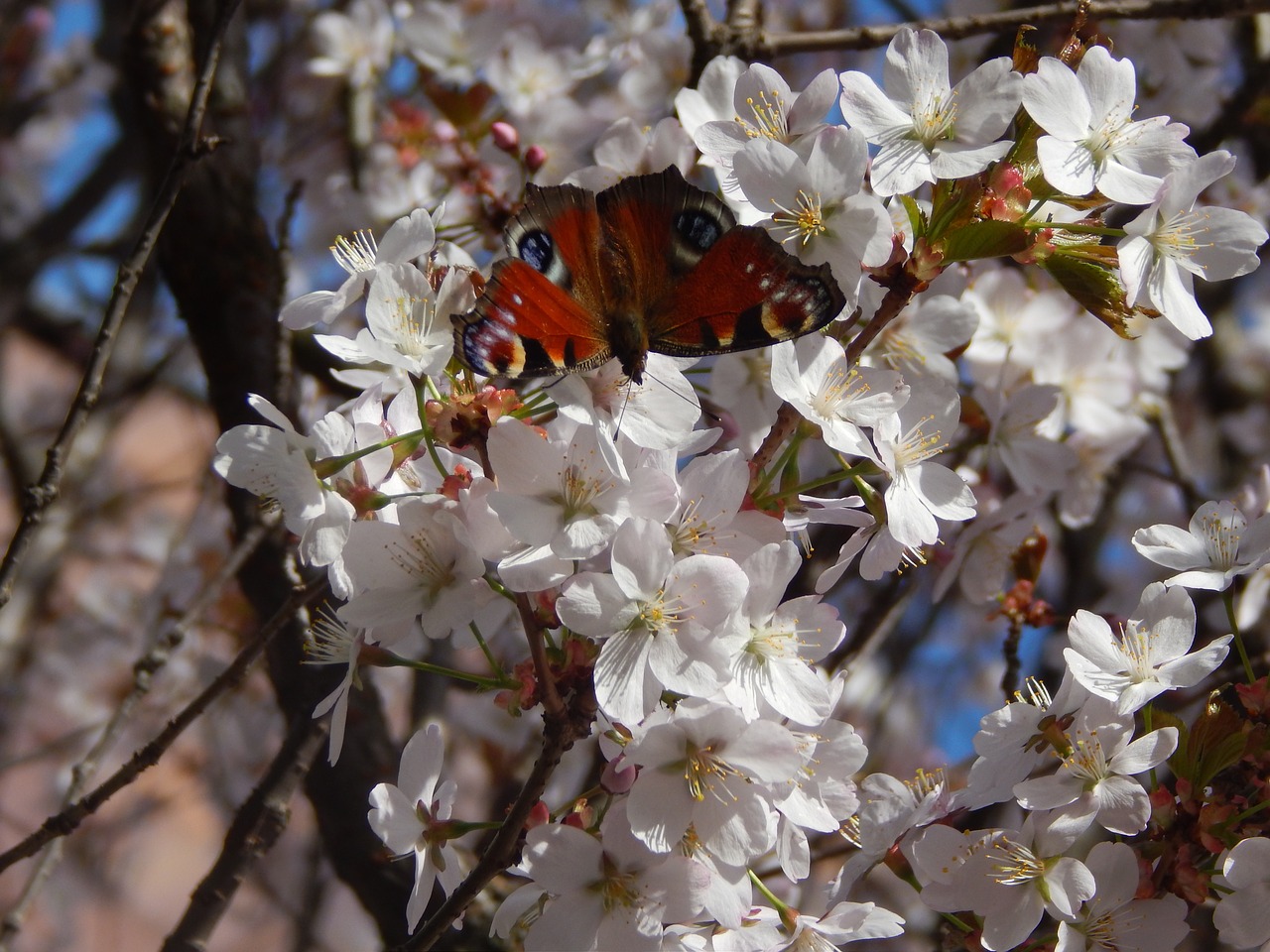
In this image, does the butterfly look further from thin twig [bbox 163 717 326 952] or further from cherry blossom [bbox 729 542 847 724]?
thin twig [bbox 163 717 326 952]

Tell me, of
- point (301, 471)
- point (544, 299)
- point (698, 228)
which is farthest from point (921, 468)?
point (301, 471)

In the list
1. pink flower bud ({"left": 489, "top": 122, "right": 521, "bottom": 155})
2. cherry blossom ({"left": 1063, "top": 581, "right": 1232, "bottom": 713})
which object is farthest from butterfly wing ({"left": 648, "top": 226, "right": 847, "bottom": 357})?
pink flower bud ({"left": 489, "top": 122, "right": 521, "bottom": 155})

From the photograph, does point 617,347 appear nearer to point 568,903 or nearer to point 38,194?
point 568,903

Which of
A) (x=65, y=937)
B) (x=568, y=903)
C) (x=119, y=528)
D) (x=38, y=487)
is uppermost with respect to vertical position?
(x=38, y=487)

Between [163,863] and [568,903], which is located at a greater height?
[568,903]

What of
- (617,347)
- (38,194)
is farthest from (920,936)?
(38,194)

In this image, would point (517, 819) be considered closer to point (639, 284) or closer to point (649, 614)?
point (649, 614)
